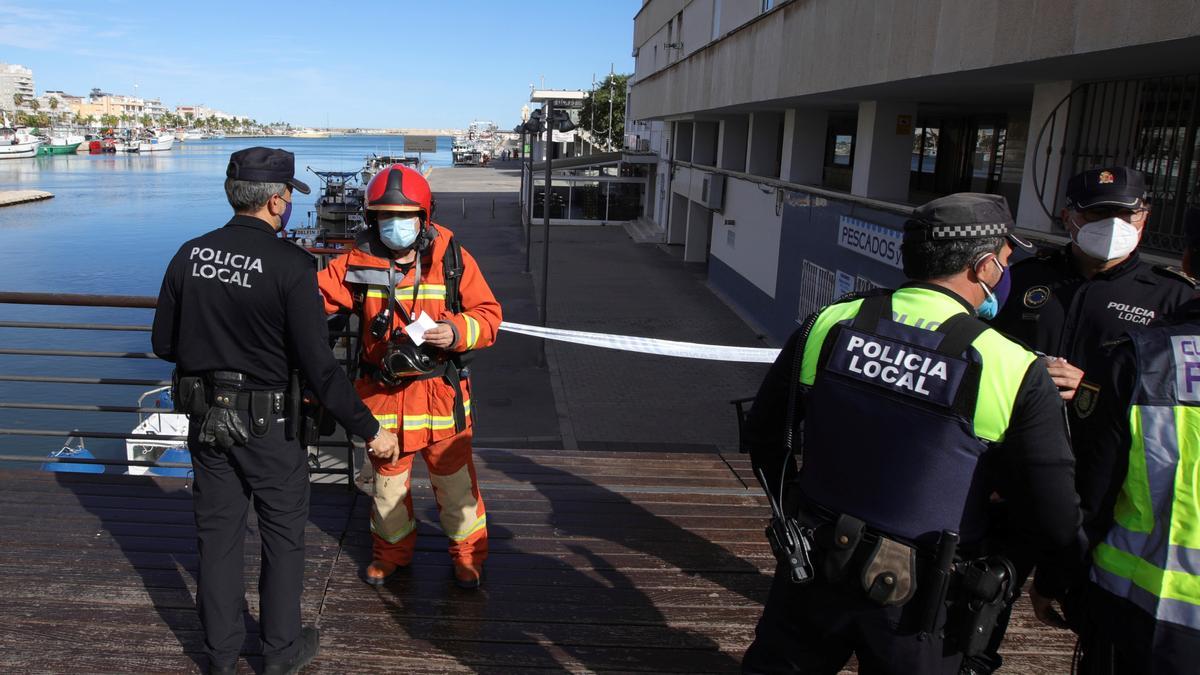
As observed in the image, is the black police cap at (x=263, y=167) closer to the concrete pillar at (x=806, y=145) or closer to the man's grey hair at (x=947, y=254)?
the man's grey hair at (x=947, y=254)

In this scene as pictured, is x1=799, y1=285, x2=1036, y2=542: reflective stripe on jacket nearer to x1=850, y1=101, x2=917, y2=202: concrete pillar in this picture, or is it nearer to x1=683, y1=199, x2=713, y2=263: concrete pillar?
x1=850, y1=101, x2=917, y2=202: concrete pillar

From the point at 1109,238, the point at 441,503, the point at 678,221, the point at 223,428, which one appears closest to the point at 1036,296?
the point at 1109,238

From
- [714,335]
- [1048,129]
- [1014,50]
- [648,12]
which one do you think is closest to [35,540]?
[1014,50]

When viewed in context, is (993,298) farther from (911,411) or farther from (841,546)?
(841,546)

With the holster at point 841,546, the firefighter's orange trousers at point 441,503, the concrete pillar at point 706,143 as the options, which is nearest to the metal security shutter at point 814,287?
the firefighter's orange trousers at point 441,503

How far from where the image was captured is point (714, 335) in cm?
1798

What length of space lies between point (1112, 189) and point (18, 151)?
147m

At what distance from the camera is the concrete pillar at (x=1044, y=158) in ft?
25.7

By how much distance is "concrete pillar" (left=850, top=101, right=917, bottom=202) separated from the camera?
12328 millimetres

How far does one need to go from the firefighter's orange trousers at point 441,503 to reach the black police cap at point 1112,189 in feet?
9.40

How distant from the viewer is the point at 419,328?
3562mm

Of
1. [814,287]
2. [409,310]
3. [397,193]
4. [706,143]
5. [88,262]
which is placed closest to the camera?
[397,193]

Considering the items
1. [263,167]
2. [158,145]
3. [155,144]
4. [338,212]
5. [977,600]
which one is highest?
[155,144]

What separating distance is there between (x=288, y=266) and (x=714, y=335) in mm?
15434
